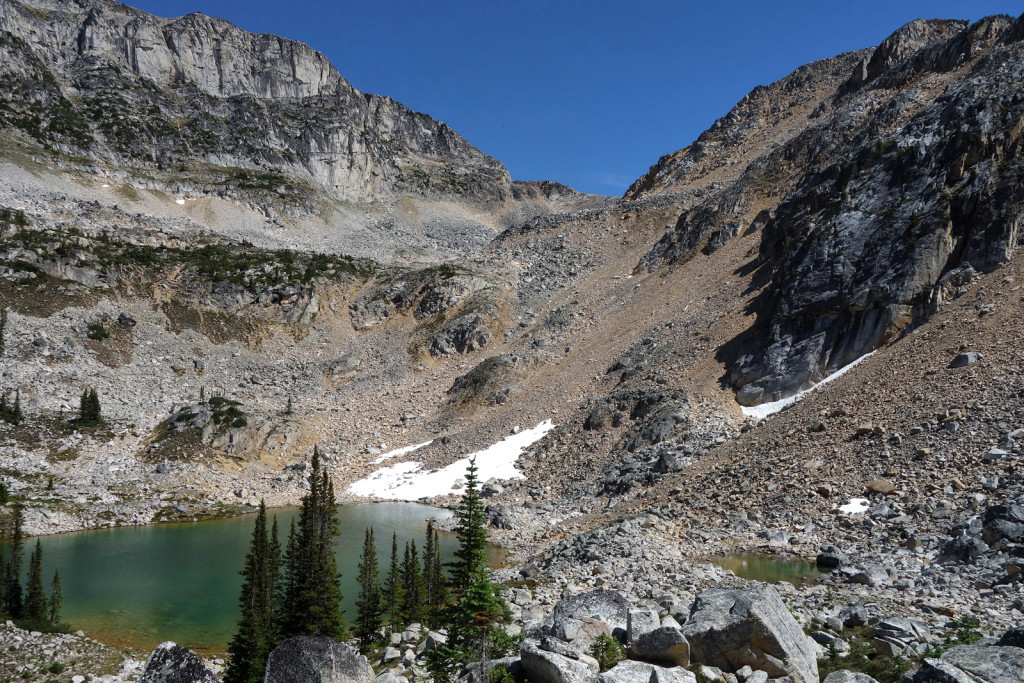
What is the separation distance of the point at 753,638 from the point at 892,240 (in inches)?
1312

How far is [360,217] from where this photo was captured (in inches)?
5315

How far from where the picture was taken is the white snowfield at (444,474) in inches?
1737

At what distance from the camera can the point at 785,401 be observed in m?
Result: 33.8

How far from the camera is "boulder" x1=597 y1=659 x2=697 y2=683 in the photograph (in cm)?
882

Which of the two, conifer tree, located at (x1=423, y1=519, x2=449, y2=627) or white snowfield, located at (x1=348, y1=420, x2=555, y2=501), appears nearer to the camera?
conifer tree, located at (x1=423, y1=519, x2=449, y2=627)

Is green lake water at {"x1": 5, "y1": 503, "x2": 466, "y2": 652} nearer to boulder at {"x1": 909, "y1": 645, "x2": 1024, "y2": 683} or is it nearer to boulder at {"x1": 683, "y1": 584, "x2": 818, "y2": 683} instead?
boulder at {"x1": 683, "y1": 584, "x2": 818, "y2": 683}

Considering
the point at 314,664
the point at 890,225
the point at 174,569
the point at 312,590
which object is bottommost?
the point at 174,569

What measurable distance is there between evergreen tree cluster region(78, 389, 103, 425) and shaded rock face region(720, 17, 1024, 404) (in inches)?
2029

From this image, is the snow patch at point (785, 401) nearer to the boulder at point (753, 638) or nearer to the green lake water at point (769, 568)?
the green lake water at point (769, 568)

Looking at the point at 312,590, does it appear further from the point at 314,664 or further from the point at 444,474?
the point at 444,474

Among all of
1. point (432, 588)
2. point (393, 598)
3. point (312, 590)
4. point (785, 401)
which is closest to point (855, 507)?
point (785, 401)

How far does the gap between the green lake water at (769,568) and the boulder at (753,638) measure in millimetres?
9257

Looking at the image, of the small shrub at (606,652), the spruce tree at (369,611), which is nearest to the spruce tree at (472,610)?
the small shrub at (606,652)

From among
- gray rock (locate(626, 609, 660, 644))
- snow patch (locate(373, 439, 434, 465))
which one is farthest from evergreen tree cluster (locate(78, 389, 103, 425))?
gray rock (locate(626, 609, 660, 644))
